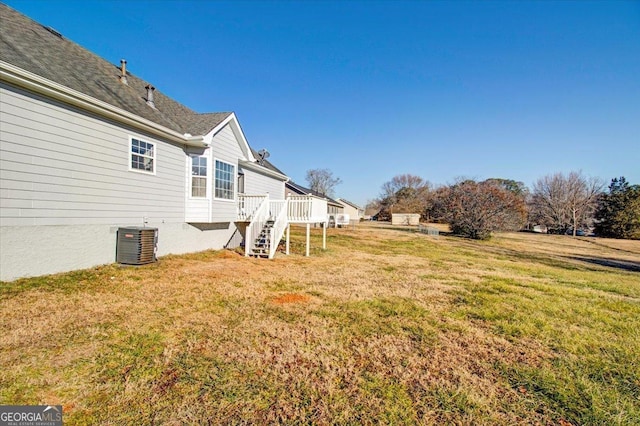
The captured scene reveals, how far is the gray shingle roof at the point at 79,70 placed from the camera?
6.01 m

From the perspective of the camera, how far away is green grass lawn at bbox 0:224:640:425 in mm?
2459

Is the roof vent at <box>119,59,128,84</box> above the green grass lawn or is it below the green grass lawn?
above

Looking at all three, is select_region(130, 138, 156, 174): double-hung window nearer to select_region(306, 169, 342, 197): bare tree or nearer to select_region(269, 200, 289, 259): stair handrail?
select_region(269, 200, 289, 259): stair handrail

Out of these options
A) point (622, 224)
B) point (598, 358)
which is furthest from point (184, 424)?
point (622, 224)

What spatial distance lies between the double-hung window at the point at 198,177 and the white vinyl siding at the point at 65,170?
4.63 feet

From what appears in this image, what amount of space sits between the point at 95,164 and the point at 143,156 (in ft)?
4.90

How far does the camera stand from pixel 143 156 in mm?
8203

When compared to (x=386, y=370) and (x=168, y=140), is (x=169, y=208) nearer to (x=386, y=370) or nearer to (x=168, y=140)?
(x=168, y=140)

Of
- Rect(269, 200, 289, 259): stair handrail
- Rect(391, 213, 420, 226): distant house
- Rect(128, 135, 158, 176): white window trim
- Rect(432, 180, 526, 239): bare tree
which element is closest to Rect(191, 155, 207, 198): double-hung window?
Rect(128, 135, 158, 176): white window trim

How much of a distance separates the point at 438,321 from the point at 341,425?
3020 millimetres

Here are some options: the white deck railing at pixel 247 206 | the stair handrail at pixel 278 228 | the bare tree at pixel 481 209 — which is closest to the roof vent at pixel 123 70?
the white deck railing at pixel 247 206

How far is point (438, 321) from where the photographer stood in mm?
4652

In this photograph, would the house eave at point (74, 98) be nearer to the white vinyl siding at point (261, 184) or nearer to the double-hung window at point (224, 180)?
the double-hung window at point (224, 180)

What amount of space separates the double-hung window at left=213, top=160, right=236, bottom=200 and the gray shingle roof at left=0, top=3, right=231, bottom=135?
1.53 metres
